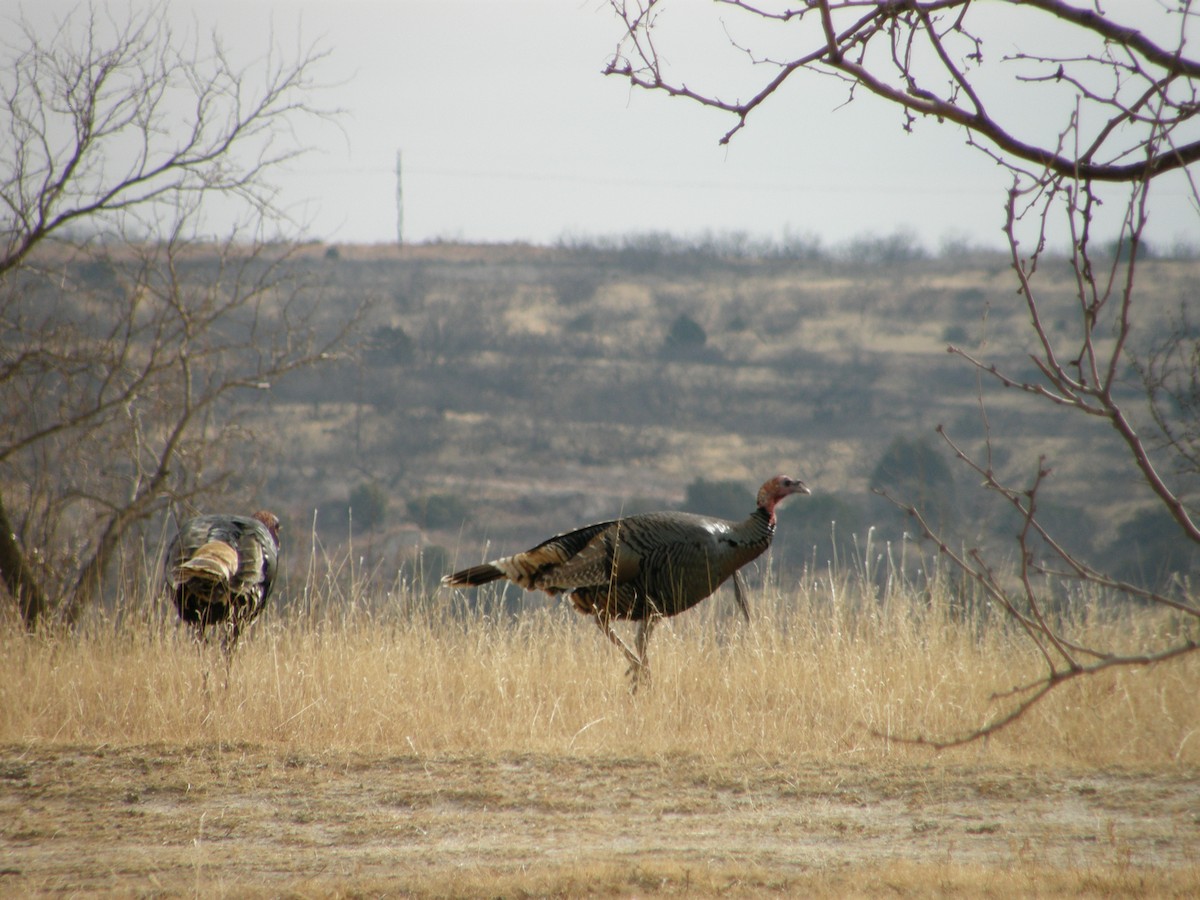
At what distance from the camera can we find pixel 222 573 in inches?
275

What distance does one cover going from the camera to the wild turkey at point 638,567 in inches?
302

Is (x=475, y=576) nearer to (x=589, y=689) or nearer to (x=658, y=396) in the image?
(x=589, y=689)

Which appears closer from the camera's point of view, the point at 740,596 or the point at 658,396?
the point at 740,596

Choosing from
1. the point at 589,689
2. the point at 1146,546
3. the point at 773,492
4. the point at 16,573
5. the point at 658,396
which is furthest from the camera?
the point at 658,396

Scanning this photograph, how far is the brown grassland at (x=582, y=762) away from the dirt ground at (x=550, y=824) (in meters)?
0.02

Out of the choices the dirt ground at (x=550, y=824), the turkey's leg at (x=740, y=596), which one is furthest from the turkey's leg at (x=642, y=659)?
the dirt ground at (x=550, y=824)

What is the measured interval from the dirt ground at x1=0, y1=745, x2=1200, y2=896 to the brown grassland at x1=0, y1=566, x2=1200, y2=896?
2 cm

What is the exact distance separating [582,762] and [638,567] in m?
1.61

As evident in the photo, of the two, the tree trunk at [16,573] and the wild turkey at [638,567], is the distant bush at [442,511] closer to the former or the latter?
the tree trunk at [16,573]

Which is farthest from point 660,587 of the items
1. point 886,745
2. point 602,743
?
point 886,745

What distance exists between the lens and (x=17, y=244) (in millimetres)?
10273

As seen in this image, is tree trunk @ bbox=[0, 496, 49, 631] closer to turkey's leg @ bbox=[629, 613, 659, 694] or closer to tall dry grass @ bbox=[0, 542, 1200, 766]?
tall dry grass @ bbox=[0, 542, 1200, 766]

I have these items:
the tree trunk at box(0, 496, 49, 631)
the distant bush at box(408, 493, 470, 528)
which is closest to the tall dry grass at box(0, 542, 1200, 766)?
the tree trunk at box(0, 496, 49, 631)

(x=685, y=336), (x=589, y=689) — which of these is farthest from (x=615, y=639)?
(x=685, y=336)
